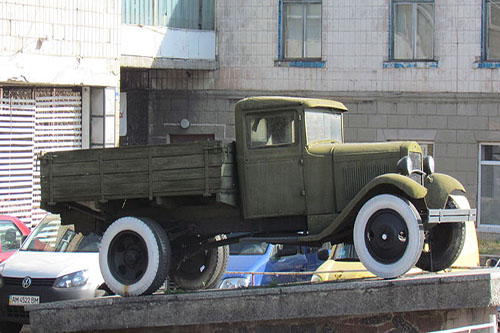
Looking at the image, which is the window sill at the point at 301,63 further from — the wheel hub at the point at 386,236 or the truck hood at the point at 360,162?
the wheel hub at the point at 386,236

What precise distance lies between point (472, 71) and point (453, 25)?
1.11 meters

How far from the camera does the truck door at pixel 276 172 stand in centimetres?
897

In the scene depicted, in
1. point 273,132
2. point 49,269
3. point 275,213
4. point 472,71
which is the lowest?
point 49,269

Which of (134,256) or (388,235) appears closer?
(388,235)

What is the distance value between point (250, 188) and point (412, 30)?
1210cm

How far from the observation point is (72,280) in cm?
1108

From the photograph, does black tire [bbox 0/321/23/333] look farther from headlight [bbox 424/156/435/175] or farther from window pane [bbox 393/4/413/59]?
window pane [bbox 393/4/413/59]

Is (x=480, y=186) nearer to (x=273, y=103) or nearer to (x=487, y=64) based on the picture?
(x=487, y=64)

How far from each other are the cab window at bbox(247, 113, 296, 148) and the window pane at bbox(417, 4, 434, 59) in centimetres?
1169

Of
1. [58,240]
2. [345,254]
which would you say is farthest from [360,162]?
[58,240]

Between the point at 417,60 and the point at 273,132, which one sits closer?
the point at 273,132

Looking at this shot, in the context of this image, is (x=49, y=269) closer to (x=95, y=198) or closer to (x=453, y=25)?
(x=95, y=198)

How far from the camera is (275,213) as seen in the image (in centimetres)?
902

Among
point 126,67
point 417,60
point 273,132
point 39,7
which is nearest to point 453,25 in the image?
point 417,60
